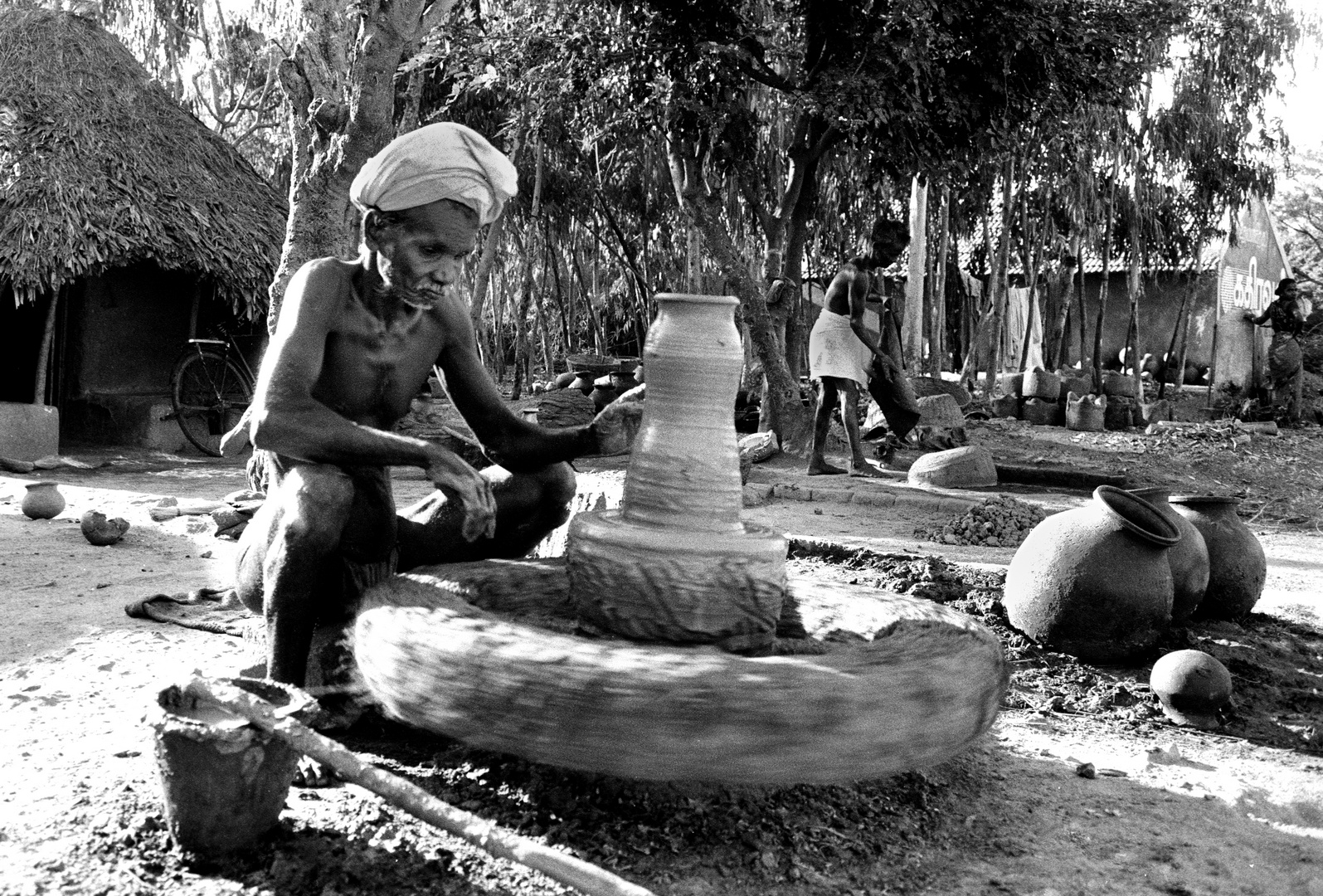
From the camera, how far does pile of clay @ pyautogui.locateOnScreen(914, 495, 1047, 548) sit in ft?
23.5

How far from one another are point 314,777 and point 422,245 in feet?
4.25

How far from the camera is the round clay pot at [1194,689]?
3.57 metres

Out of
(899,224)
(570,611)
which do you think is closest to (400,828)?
(570,611)

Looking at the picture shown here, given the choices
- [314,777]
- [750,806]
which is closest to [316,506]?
[314,777]

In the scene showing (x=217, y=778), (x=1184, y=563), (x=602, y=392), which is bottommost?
(x=217, y=778)

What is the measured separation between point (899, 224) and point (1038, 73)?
7.91 ft

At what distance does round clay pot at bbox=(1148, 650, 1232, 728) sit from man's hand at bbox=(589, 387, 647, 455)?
78.1 inches

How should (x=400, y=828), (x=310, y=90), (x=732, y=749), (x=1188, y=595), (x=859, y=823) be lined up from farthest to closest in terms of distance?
(x=310, y=90) → (x=1188, y=595) → (x=859, y=823) → (x=400, y=828) → (x=732, y=749)

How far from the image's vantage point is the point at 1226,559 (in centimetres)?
484

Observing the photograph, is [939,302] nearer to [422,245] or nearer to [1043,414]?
[1043,414]

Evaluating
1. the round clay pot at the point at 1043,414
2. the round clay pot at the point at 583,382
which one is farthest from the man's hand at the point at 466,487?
the round clay pot at the point at 1043,414

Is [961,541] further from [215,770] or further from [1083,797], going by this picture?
[215,770]

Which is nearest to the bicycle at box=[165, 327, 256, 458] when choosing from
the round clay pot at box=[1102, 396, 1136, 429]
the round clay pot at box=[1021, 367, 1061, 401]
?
the round clay pot at box=[1021, 367, 1061, 401]

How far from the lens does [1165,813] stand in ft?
9.19
